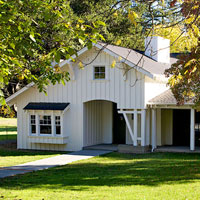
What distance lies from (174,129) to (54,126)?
21.8ft

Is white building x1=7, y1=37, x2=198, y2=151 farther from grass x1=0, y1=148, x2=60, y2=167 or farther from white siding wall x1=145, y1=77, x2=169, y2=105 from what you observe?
grass x1=0, y1=148, x2=60, y2=167

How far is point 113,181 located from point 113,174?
1274mm

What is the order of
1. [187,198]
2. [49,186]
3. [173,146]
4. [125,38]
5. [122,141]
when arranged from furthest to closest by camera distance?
[125,38], [122,141], [173,146], [49,186], [187,198]

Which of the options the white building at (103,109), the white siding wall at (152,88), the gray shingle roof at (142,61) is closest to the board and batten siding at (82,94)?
the white building at (103,109)

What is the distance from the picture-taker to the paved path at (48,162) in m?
15.7

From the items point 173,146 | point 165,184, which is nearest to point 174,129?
point 173,146

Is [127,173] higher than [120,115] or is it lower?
lower

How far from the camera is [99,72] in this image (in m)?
21.6

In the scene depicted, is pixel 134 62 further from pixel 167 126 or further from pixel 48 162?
pixel 48 162

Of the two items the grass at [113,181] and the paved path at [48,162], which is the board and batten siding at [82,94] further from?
the grass at [113,181]

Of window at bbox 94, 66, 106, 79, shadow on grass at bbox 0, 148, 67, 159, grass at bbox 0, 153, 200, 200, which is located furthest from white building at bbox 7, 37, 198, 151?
grass at bbox 0, 153, 200, 200

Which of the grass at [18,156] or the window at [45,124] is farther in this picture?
the window at [45,124]

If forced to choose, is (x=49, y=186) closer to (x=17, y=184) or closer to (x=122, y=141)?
(x=17, y=184)

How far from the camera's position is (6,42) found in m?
9.08
